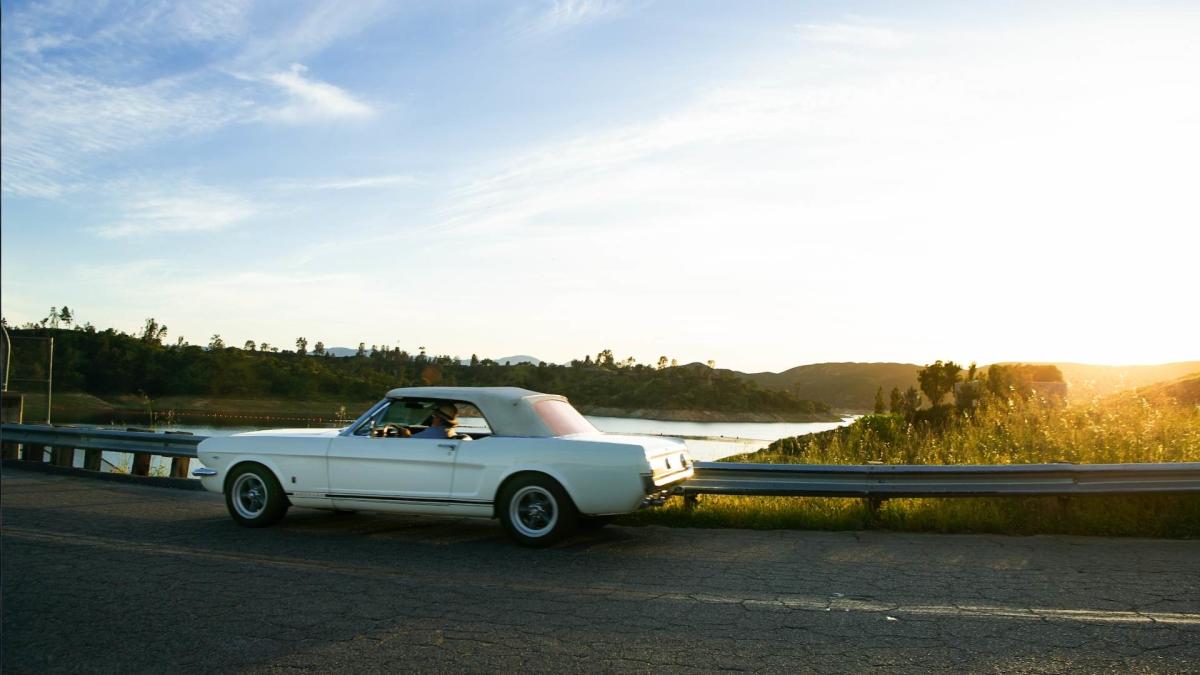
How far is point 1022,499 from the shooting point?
890cm

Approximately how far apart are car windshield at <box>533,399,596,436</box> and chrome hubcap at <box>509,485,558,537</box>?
620 mm

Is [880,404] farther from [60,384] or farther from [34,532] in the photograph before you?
[34,532]

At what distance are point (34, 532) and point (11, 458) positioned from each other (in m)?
8.45

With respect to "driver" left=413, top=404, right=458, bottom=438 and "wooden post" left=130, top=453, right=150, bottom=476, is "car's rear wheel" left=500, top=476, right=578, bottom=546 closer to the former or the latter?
"driver" left=413, top=404, right=458, bottom=438

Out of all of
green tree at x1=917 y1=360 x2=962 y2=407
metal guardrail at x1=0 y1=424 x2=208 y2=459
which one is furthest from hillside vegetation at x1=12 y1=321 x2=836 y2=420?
green tree at x1=917 y1=360 x2=962 y2=407

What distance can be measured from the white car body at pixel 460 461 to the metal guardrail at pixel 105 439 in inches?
160

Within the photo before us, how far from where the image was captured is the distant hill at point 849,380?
9062cm

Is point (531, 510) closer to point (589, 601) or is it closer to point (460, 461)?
point (460, 461)

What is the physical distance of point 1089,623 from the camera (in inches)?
205

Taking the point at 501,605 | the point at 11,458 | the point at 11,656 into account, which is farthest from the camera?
the point at 11,458

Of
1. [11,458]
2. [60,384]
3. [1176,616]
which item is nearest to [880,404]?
[60,384]

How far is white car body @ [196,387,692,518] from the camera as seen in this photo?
7930 mm

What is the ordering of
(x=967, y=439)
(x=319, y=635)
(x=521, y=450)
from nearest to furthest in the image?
(x=319, y=635) → (x=521, y=450) → (x=967, y=439)

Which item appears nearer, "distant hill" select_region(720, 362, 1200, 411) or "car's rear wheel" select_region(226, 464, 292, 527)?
"car's rear wheel" select_region(226, 464, 292, 527)
